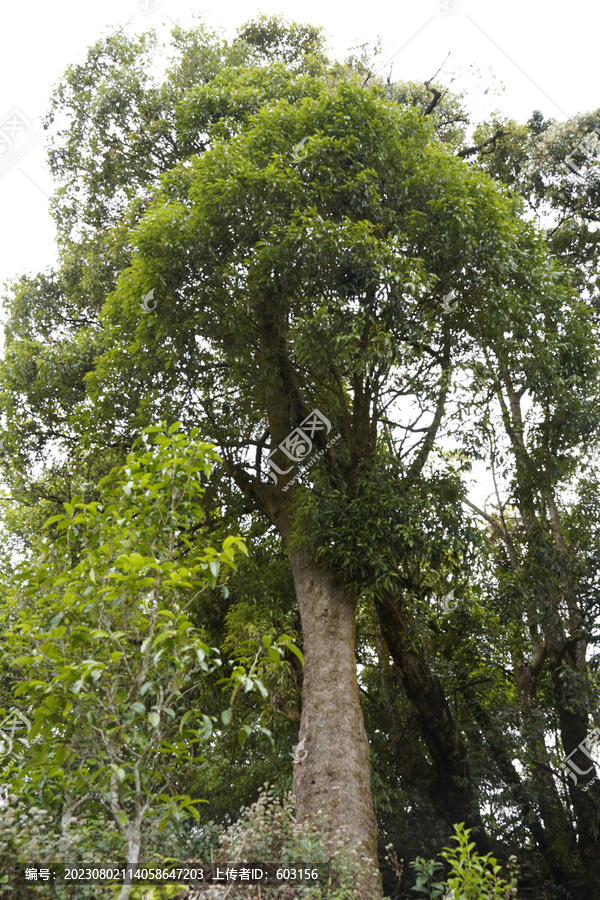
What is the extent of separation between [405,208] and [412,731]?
725 cm

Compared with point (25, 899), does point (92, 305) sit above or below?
above

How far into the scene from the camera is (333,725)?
20.2 ft

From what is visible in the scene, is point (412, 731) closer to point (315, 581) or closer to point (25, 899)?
point (315, 581)

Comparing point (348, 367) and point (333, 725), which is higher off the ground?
point (348, 367)

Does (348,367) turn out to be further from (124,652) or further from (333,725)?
(124,652)

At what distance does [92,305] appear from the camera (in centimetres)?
1096

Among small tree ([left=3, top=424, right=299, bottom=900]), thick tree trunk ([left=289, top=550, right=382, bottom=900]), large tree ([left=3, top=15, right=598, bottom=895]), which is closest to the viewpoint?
small tree ([left=3, top=424, right=299, bottom=900])

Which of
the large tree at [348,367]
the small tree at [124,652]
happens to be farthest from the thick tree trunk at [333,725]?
the small tree at [124,652]

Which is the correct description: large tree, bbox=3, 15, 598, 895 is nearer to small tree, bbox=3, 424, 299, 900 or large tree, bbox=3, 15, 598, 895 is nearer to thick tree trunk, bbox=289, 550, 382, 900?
thick tree trunk, bbox=289, 550, 382, 900

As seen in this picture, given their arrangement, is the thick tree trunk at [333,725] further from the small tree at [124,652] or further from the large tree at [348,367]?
the small tree at [124,652]

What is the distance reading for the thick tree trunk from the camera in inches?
217

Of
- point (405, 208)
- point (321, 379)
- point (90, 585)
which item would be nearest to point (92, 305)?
point (321, 379)

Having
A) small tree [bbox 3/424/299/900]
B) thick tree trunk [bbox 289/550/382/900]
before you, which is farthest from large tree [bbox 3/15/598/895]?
small tree [bbox 3/424/299/900]

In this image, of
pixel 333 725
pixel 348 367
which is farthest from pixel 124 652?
pixel 348 367
